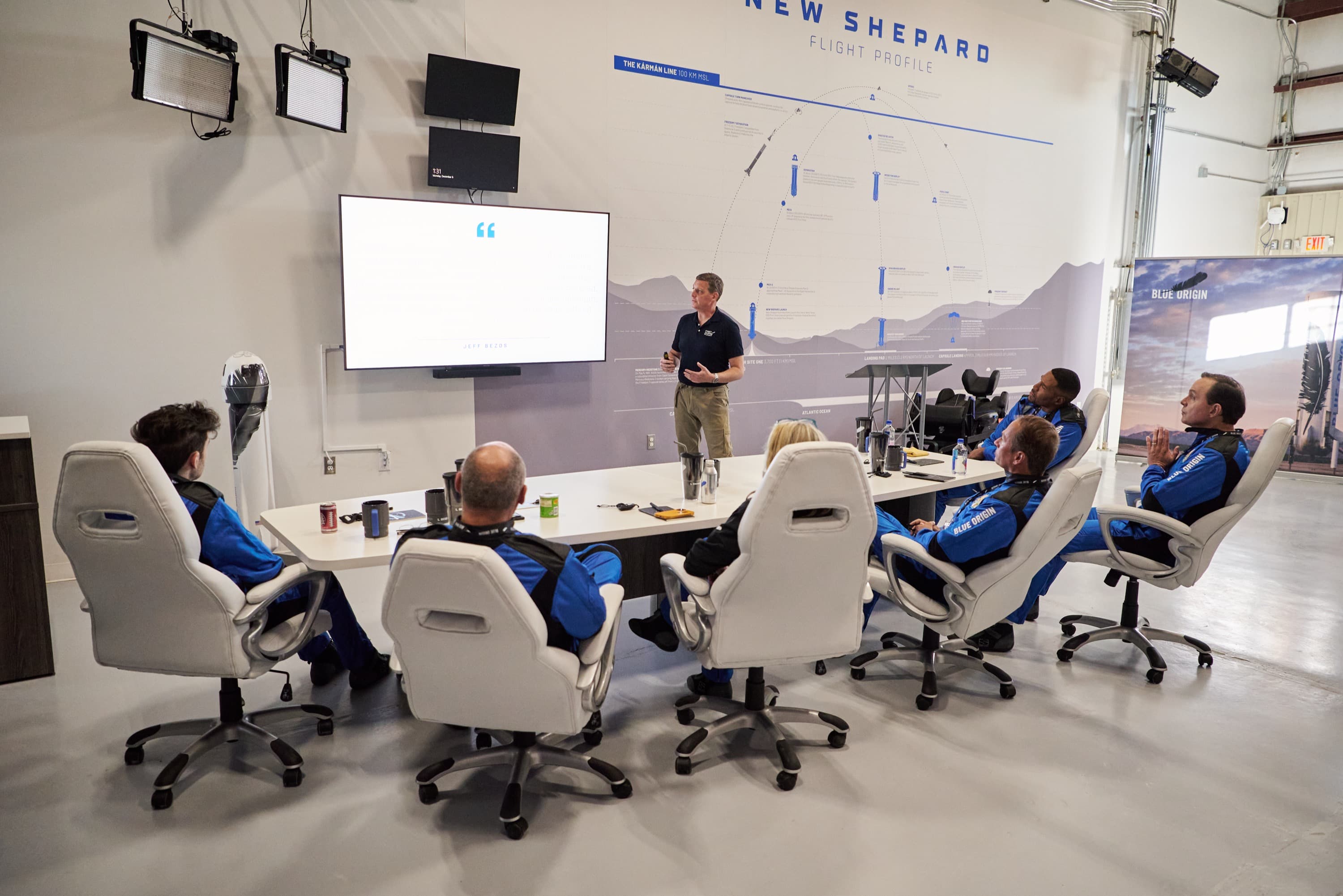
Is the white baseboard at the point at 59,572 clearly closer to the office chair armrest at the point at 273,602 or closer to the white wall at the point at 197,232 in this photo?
the white wall at the point at 197,232

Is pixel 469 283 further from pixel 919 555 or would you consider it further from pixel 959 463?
pixel 919 555

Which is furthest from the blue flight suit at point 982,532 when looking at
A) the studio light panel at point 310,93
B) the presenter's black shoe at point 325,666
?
the studio light panel at point 310,93

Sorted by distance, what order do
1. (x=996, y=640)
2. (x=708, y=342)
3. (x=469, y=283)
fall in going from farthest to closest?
1. (x=708, y=342)
2. (x=469, y=283)
3. (x=996, y=640)

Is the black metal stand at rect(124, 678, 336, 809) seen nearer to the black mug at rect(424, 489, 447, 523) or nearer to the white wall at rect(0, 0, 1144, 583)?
the black mug at rect(424, 489, 447, 523)

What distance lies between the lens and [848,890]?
219 centimetres

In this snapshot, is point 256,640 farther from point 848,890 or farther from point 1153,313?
point 1153,313

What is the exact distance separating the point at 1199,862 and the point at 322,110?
16.4 ft

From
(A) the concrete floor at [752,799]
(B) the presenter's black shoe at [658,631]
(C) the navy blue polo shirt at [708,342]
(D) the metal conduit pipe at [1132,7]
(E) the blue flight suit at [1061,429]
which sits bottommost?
(A) the concrete floor at [752,799]

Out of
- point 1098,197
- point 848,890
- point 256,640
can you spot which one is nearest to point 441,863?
point 256,640

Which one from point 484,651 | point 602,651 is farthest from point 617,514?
point 484,651

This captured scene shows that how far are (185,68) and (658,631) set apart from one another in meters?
3.50

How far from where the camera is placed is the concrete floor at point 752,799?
88.1 inches

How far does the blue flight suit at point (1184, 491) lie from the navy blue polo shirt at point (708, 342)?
244cm

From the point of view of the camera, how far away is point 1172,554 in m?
3.60
